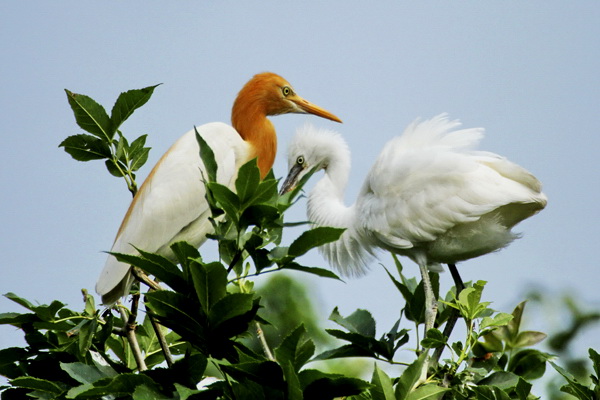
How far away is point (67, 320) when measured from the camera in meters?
2.53

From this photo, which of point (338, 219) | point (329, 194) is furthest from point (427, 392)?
point (329, 194)

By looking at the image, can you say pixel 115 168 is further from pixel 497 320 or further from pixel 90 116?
pixel 497 320

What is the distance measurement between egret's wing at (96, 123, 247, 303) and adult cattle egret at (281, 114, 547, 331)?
0.62 metres

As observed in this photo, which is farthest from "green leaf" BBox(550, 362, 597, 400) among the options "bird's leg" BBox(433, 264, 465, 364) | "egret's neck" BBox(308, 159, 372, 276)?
"egret's neck" BBox(308, 159, 372, 276)

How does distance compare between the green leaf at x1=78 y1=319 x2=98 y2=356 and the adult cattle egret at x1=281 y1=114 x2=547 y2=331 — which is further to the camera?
the adult cattle egret at x1=281 y1=114 x2=547 y2=331

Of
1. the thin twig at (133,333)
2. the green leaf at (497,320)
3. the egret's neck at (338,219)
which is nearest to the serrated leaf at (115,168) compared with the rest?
the thin twig at (133,333)

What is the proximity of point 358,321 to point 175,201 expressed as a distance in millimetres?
1827

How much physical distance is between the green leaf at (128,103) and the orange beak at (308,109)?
275cm

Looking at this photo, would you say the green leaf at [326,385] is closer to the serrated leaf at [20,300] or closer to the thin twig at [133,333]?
the thin twig at [133,333]

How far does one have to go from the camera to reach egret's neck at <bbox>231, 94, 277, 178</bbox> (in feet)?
15.5

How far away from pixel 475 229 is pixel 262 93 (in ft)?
5.50

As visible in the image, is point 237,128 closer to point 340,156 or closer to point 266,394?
point 340,156

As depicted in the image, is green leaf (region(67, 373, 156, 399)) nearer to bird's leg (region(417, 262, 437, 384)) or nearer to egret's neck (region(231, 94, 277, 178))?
bird's leg (region(417, 262, 437, 384))

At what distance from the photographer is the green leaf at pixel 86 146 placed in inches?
96.6
